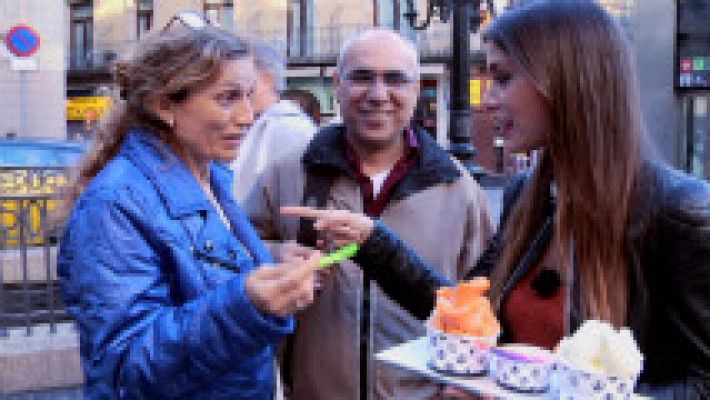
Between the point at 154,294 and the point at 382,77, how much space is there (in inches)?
58.2

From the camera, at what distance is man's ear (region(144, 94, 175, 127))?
1930 millimetres

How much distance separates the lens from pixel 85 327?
167 centimetres

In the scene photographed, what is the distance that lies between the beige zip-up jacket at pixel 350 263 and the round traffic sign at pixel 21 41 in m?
11.1

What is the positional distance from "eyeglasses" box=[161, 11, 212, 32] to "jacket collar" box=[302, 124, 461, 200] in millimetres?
Answer: 785

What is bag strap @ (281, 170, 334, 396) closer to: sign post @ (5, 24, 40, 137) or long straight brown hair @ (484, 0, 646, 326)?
long straight brown hair @ (484, 0, 646, 326)

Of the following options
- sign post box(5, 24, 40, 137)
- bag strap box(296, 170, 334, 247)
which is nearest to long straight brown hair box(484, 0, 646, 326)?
bag strap box(296, 170, 334, 247)

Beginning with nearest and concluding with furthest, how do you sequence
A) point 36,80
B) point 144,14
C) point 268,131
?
1. point 268,131
2. point 36,80
3. point 144,14

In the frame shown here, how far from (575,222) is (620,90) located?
1.02ft

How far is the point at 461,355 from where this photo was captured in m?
1.63

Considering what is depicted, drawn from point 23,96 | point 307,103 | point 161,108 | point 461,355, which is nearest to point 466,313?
point 461,355

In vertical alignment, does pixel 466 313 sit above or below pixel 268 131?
below

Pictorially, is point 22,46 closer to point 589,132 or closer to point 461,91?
point 461,91

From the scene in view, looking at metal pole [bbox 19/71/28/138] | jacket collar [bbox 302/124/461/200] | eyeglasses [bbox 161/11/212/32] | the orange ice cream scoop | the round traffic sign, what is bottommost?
the orange ice cream scoop

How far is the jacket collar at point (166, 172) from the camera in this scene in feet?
6.00
